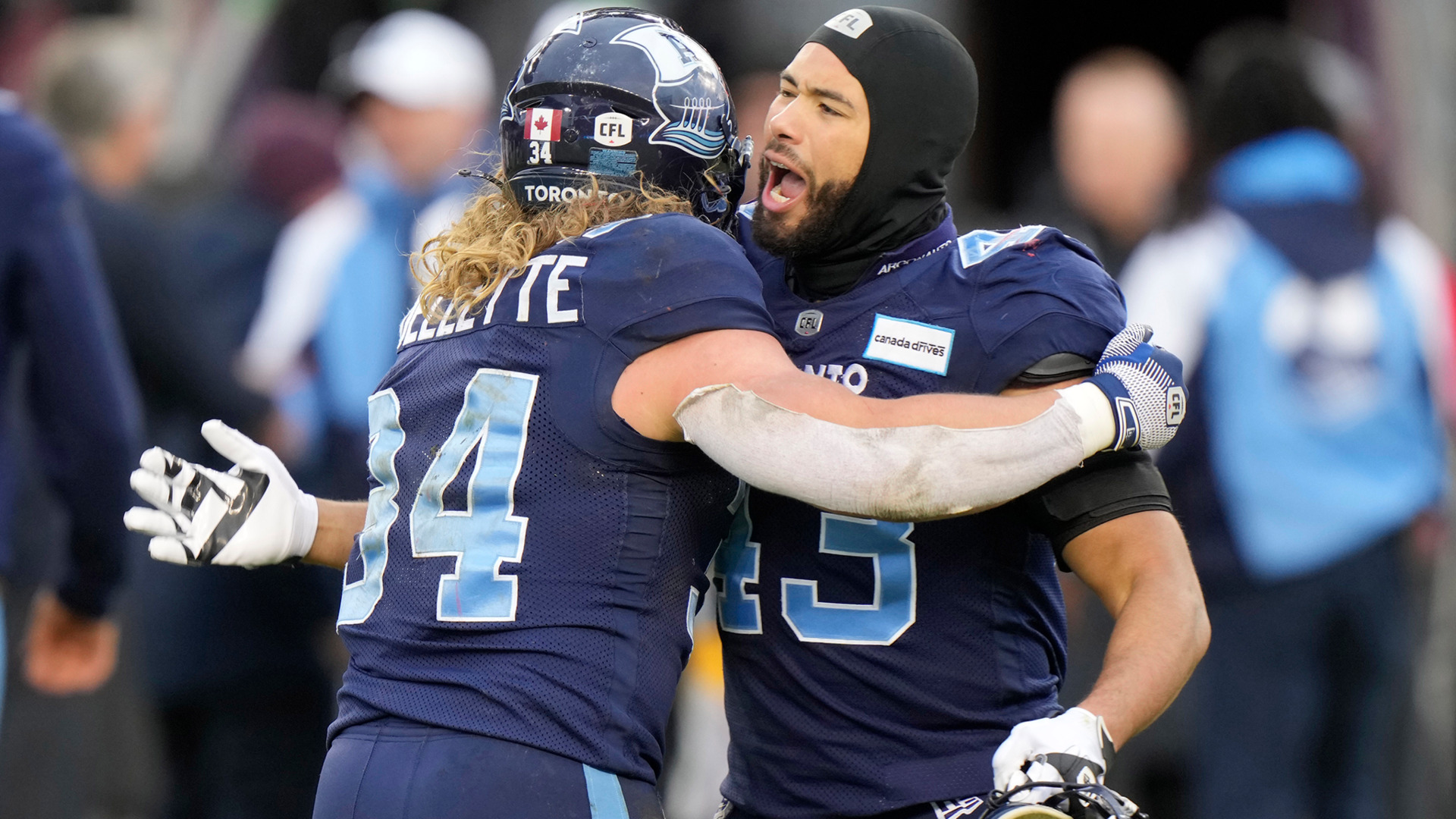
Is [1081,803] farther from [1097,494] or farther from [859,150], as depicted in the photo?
[859,150]

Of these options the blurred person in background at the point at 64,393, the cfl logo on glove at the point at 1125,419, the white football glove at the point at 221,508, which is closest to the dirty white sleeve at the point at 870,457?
the cfl logo on glove at the point at 1125,419

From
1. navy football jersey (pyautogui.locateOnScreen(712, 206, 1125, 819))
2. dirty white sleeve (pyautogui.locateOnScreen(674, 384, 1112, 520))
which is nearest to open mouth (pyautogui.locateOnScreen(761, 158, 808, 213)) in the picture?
navy football jersey (pyautogui.locateOnScreen(712, 206, 1125, 819))

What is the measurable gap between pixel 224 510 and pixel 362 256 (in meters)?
3.72

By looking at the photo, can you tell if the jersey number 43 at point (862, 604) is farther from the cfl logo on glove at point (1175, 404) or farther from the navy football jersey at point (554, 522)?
the cfl logo on glove at point (1175, 404)

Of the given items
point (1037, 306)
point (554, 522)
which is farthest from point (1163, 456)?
point (554, 522)

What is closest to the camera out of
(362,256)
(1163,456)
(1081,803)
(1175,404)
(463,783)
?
(1081,803)

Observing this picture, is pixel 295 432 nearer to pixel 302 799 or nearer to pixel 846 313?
pixel 302 799

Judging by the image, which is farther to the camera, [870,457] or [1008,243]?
[1008,243]

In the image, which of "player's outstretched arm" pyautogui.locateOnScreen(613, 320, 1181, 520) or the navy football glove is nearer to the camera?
"player's outstretched arm" pyautogui.locateOnScreen(613, 320, 1181, 520)

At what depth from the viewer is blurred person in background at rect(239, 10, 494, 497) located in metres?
6.78

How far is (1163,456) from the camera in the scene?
6531 mm

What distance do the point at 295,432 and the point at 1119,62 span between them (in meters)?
3.75

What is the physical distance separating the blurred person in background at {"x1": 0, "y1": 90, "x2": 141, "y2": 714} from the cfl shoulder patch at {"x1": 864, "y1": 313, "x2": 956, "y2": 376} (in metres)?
2.46

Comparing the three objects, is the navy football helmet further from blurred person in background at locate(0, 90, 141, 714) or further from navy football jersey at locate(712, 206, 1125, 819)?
blurred person in background at locate(0, 90, 141, 714)
